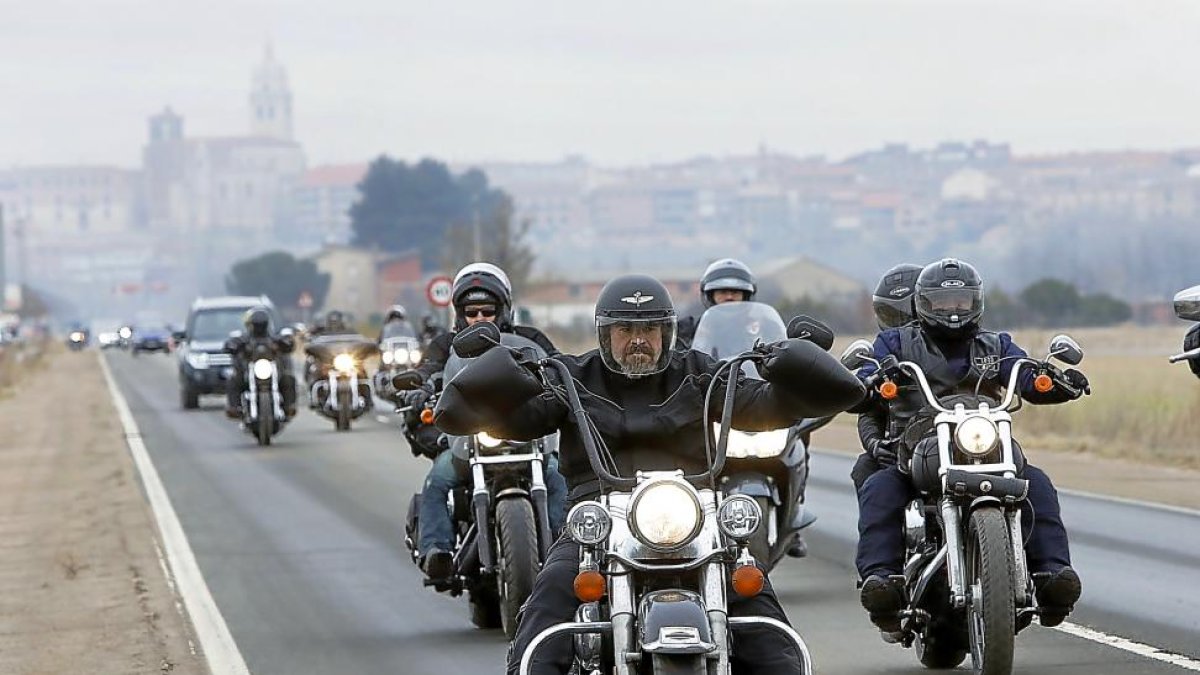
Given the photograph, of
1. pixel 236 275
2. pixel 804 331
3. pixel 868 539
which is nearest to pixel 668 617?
pixel 804 331

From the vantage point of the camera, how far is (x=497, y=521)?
1163 cm

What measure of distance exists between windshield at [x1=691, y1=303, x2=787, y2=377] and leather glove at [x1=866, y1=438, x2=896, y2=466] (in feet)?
9.32

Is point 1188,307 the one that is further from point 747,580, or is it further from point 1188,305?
point 747,580

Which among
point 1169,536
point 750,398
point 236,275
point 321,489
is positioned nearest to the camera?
point 750,398

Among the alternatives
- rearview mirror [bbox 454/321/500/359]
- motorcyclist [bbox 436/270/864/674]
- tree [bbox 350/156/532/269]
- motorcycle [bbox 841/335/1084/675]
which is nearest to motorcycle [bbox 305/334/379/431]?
motorcycle [bbox 841/335/1084/675]

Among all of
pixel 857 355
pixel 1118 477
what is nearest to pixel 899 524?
pixel 857 355

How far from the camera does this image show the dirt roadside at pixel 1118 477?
20.7m

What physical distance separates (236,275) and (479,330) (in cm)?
17574

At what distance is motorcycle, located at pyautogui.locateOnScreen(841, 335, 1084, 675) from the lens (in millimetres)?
9500

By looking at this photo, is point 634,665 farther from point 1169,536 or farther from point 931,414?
point 1169,536

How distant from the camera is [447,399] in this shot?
309 inches

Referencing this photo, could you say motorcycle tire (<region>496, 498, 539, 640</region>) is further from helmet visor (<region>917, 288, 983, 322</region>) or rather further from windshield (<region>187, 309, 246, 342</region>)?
windshield (<region>187, 309, 246, 342</region>)

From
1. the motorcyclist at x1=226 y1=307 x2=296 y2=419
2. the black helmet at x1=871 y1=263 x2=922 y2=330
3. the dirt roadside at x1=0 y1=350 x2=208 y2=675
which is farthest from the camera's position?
the motorcyclist at x1=226 y1=307 x2=296 y2=419

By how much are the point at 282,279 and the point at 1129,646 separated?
16616 centimetres
